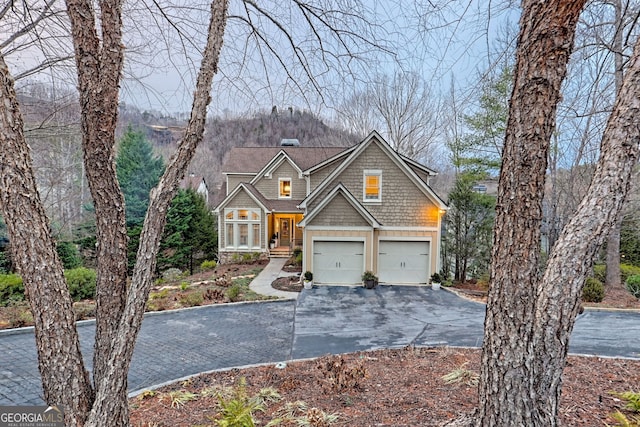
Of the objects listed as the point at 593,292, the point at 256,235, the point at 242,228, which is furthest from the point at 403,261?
the point at 242,228

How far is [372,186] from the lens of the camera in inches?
528

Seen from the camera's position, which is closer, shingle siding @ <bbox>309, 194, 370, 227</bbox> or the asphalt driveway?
the asphalt driveway

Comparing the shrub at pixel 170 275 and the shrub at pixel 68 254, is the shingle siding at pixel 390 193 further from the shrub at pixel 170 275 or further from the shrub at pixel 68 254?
the shrub at pixel 68 254

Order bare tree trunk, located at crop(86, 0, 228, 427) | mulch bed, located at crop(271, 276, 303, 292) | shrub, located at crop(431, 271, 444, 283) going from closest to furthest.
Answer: bare tree trunk, located at crop(86, 0, 228, 427) → mulch bed, located at crop(271, 276, 303, 292) → shrub, located at crop(431, 271, 444, 283)

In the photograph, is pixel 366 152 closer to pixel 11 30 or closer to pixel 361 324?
Answer: pixel 361 324

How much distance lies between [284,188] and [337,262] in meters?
8.42

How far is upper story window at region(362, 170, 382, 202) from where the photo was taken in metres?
13.3

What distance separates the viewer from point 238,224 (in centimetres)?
1875

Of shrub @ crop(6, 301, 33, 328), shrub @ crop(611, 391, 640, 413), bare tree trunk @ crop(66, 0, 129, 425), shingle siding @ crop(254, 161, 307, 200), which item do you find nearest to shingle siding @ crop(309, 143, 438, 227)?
shingle siding @ crop(254, 161, 307, 200)

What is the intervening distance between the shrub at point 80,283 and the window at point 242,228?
313 inches

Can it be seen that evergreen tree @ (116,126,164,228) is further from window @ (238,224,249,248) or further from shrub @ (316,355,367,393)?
shrub @ (316,355,367,393)

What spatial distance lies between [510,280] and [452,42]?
2.40m

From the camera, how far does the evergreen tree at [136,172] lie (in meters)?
18.3

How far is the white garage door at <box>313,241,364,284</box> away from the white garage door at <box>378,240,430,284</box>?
954mm
